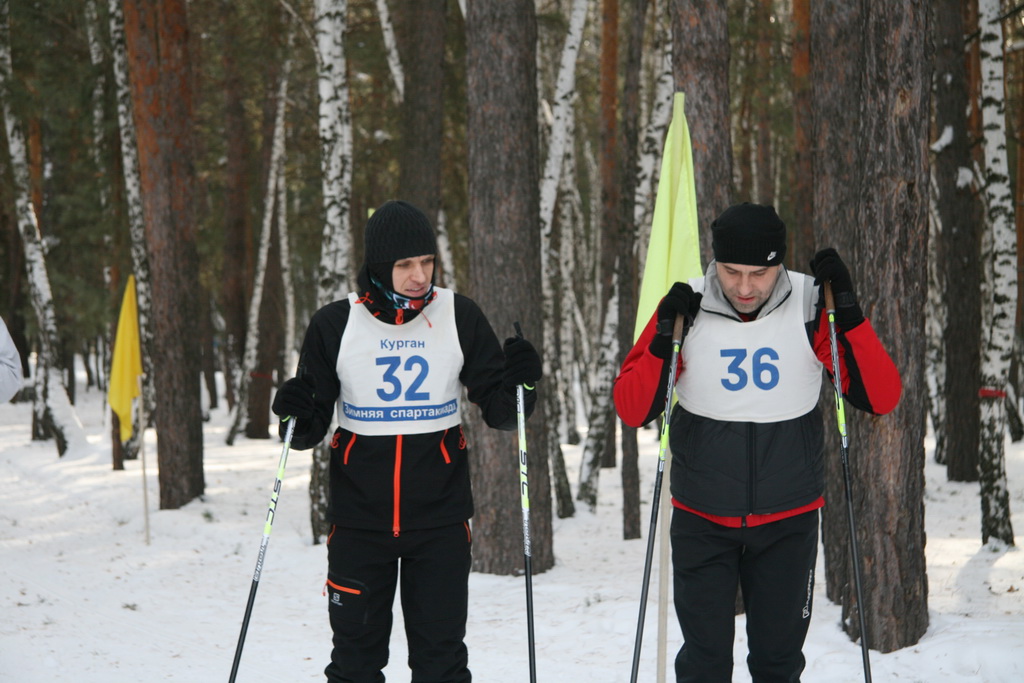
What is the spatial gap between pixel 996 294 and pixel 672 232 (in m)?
5.60

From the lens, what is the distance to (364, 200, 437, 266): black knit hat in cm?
366

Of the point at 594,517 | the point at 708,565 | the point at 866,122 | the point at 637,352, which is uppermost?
the point at 866,122

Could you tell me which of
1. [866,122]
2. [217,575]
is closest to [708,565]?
[866,122]

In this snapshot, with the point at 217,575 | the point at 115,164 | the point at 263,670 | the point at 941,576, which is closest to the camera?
the point at 263,670

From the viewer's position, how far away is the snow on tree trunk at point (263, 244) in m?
18.5

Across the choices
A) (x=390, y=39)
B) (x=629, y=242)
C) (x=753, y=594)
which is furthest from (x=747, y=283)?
(x=390, y=39)

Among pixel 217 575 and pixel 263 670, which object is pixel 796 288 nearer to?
pixel 263 670

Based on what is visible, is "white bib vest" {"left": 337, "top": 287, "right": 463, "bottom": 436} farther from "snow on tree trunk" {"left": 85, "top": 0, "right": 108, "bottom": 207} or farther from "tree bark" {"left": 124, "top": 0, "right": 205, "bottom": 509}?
"snow on tree trunk" {"left": 85, "top": 0, "right": 108, "bottom": 207}

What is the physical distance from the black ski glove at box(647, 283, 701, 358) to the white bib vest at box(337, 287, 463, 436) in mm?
783

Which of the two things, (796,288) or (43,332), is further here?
(43,332)

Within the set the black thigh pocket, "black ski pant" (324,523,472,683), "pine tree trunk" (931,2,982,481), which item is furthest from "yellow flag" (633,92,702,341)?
"pine tree trunk" (931,2,982,481)

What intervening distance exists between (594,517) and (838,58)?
23.3 ft

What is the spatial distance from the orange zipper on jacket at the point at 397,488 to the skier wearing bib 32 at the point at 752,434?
0.86 meters

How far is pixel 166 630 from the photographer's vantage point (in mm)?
7363
